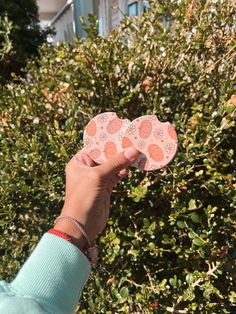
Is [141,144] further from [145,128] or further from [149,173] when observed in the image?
[149,173]

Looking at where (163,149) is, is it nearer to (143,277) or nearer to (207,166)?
(207,166)

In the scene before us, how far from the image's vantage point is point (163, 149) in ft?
5.67

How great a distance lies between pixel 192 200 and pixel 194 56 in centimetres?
91

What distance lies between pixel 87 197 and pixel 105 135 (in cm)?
59

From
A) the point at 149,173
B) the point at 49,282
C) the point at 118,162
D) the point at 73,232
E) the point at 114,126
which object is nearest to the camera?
the point at 49,282

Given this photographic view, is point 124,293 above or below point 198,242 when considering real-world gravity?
below

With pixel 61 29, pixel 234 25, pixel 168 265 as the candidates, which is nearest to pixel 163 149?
pixel 168 265

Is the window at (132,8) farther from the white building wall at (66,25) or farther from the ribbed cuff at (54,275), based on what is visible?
the ribbed cuff at (54,275)

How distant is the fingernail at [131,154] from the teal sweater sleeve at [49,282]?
19.0 inches

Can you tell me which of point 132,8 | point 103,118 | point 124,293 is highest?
point 132,8

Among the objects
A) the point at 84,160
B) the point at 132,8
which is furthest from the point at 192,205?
the point at 132,8

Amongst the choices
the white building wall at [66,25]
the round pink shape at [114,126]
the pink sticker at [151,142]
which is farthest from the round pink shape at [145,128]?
the white building wall at [66,25]

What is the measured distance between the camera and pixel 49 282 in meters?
1.02

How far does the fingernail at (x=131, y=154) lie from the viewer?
5.02 ft
